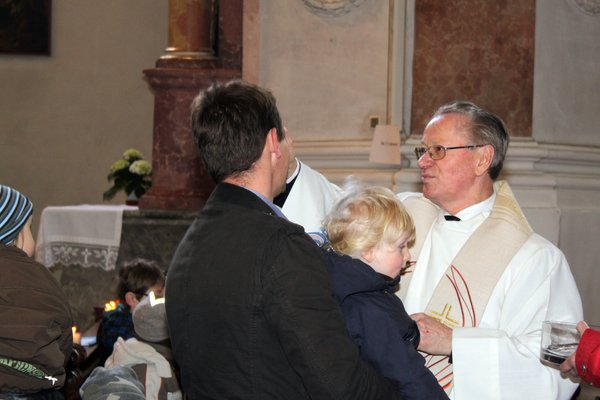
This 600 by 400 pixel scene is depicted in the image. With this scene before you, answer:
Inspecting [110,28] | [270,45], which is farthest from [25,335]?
[110,28]

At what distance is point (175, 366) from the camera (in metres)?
4.22

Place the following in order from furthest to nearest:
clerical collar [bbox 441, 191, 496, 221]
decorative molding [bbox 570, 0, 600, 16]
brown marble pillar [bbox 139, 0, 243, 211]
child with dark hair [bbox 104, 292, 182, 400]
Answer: brown marble pillar [bbox 139, 0, 243, 211] → decorative molding [bbox 570, 0, 600, 16] → child with dark hair [bbox 104, 292, 182, 400] → clerical collar [bbox 441, 191, 496, 221]

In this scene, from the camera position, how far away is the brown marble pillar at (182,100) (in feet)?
23.5

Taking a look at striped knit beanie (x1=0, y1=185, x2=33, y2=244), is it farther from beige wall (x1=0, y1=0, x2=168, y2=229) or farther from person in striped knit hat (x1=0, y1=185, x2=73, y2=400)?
beige wall (x1=0, y1=0, x2=168, y2=229)

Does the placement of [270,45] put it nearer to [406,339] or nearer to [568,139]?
[568,139]

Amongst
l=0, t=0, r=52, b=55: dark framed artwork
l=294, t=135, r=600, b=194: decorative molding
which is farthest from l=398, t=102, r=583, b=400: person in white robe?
l=0, t=0, r=52, b=55: dark framed artwork

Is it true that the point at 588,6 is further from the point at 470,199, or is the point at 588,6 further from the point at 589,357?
the point at 589,357

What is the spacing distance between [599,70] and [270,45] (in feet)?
6.92

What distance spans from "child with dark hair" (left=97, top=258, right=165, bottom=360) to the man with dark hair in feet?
7.99

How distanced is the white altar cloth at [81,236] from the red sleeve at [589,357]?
5.08 meters

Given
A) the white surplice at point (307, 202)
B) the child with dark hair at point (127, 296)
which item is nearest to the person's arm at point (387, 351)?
the white surplice at point (307, 202)

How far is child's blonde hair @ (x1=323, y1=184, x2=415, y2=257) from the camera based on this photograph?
258 cm

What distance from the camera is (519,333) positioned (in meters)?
3.03

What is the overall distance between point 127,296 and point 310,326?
10.00ft
